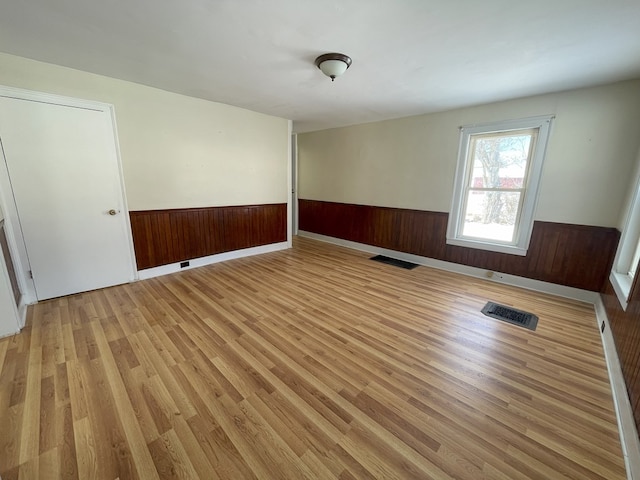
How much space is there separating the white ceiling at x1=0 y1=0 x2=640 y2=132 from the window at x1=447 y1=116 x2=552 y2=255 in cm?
51

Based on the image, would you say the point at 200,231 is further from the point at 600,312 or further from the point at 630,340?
the point at 600,312

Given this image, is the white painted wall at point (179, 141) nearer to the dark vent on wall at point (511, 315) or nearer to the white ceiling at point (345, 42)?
the white ceiling at point (345, 42)

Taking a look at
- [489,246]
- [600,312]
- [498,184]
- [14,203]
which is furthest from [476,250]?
[14,203]

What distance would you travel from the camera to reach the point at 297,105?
387 cm

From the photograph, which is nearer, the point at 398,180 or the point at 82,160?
the point at 82,160

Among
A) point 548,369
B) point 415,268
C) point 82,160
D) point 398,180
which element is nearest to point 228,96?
point 82,160

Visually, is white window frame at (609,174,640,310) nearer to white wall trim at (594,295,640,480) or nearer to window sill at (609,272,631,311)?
window sill at (609,272,631,311)

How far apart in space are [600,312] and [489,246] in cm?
130

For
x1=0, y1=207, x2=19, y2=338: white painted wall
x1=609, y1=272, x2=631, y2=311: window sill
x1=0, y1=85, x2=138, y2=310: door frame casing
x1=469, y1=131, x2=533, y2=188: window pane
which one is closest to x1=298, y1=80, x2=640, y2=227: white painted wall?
x1=469, y1=131, x2=533, y2=188: window pane

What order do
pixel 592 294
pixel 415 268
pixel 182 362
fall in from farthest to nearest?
1. pixel 415 268
2. pixel 592 294
3. pixel 182 362

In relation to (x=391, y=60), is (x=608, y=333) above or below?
below

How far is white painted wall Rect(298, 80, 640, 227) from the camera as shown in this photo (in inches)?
109

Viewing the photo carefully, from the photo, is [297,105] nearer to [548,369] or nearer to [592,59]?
[592,59]

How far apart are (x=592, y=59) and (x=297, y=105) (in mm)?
3179
